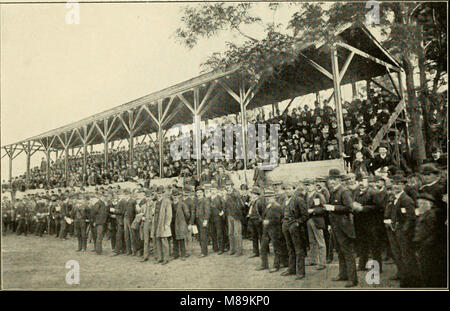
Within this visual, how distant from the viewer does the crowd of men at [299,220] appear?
520 centimetres

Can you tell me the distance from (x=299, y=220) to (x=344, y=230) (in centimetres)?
75

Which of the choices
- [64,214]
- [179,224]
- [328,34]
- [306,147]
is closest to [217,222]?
[179,224]

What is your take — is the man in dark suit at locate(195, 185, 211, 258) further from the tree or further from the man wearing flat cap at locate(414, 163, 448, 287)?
the man wearing flat cap at locate(414, 163, 448, 287)

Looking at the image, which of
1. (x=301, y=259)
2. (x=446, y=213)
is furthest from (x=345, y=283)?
(x=446, y=213)

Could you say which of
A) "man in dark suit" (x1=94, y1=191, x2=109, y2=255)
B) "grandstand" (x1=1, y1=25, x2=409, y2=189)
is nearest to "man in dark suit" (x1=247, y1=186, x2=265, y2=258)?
"grandstand" (x1=1, y1=25, x2=409, y2=189)

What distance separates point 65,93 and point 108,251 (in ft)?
12.2

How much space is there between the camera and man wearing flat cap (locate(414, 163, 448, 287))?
5.00 meters

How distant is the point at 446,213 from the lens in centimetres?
519

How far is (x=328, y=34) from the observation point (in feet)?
23.0

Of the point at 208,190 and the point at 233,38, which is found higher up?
the point at 233,38

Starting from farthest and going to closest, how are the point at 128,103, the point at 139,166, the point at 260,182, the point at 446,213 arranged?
the point at 139,166 < the point at 128,103 < the point at 260,182 < the point at 446,213

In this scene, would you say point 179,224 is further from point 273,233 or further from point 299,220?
point 299,220

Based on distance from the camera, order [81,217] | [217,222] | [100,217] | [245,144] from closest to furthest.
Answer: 1. [217,222]
2. [245,144]
3. [100,217]
4. [81,217]

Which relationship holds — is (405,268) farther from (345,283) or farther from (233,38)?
(233,38)
